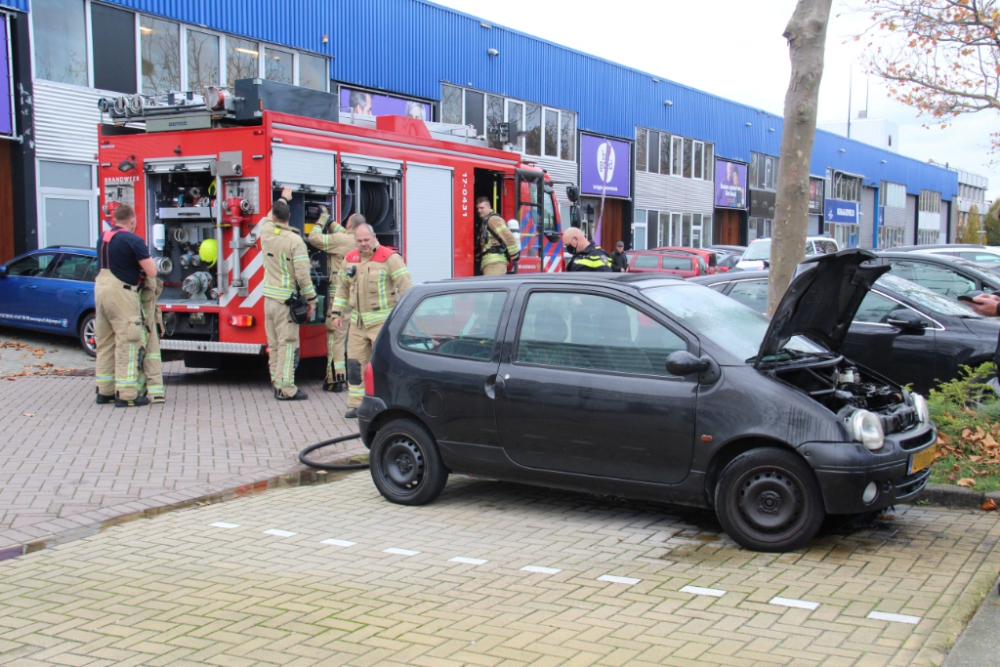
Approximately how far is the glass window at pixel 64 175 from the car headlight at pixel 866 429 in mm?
16134

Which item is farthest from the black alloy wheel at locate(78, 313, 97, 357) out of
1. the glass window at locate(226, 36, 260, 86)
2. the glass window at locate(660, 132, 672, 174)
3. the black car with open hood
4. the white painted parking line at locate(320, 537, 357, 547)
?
the glass window at locate(660, 132, 672, 174)

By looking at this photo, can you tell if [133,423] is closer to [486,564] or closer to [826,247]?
[486,564]

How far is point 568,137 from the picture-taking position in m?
33.7

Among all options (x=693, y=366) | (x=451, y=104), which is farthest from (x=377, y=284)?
(x=451, y=104)

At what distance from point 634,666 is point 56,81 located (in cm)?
1711

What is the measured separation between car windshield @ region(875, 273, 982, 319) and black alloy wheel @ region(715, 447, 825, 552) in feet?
13.6

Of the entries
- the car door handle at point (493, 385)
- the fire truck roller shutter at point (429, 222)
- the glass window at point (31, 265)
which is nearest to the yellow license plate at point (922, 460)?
the car door handle at point (493, 385)

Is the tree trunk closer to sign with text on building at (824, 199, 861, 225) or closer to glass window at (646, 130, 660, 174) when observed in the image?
glass window at (646, 130, 660, 174)

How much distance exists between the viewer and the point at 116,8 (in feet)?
60.1

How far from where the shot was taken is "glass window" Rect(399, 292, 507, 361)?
6.20m

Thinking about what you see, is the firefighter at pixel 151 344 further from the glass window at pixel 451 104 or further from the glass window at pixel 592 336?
the glass window at pixel 451 104

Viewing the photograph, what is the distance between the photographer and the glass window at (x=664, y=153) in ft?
132

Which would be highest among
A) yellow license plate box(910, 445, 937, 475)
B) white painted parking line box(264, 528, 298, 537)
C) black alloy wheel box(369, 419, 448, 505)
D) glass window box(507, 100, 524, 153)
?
glass window box(507, 100, 524, 153)

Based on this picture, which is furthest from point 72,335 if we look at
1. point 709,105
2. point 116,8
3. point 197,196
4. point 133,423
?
point 709,105
